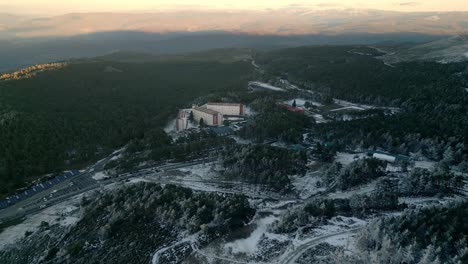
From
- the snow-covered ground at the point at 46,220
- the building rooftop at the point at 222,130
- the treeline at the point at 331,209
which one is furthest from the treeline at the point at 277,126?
the snow-covered ground at the point at 46,220

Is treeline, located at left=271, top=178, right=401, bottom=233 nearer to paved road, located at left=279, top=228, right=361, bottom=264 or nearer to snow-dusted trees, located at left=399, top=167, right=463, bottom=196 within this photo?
paved road, located at left=279, top=228, right=361, bottom=264

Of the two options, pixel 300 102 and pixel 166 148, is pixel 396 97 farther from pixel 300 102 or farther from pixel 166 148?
pixel 166 148

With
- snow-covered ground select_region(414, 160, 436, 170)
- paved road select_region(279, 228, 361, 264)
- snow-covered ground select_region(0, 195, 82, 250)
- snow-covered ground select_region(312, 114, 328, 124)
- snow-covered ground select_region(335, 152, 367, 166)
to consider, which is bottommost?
snow-covered ground select_region(0, 195, 82, 250)

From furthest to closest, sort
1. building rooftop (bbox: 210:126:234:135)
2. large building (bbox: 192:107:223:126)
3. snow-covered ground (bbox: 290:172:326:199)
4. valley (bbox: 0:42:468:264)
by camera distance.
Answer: large building (bbox: 192:107:223:126) → building rooftop (bbox: 210:126:234:135) → snow-covered ground (bbox: 290:172:326:199) → valley (bbox: 0:42:468:264)

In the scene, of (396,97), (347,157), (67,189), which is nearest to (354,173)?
(347,157)

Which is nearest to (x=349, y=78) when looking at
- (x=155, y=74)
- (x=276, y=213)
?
(x=155, y=74)

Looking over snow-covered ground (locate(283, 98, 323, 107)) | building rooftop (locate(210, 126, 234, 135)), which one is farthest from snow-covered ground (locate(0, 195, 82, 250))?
snow-covered ground (locate(283, 98, 323, 107))

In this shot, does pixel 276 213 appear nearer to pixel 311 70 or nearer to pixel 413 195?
pixel 413 195

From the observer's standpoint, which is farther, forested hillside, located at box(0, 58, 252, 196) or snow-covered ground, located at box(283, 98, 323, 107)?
snow-covered ground, located at box(283, 98, 323, 107)
